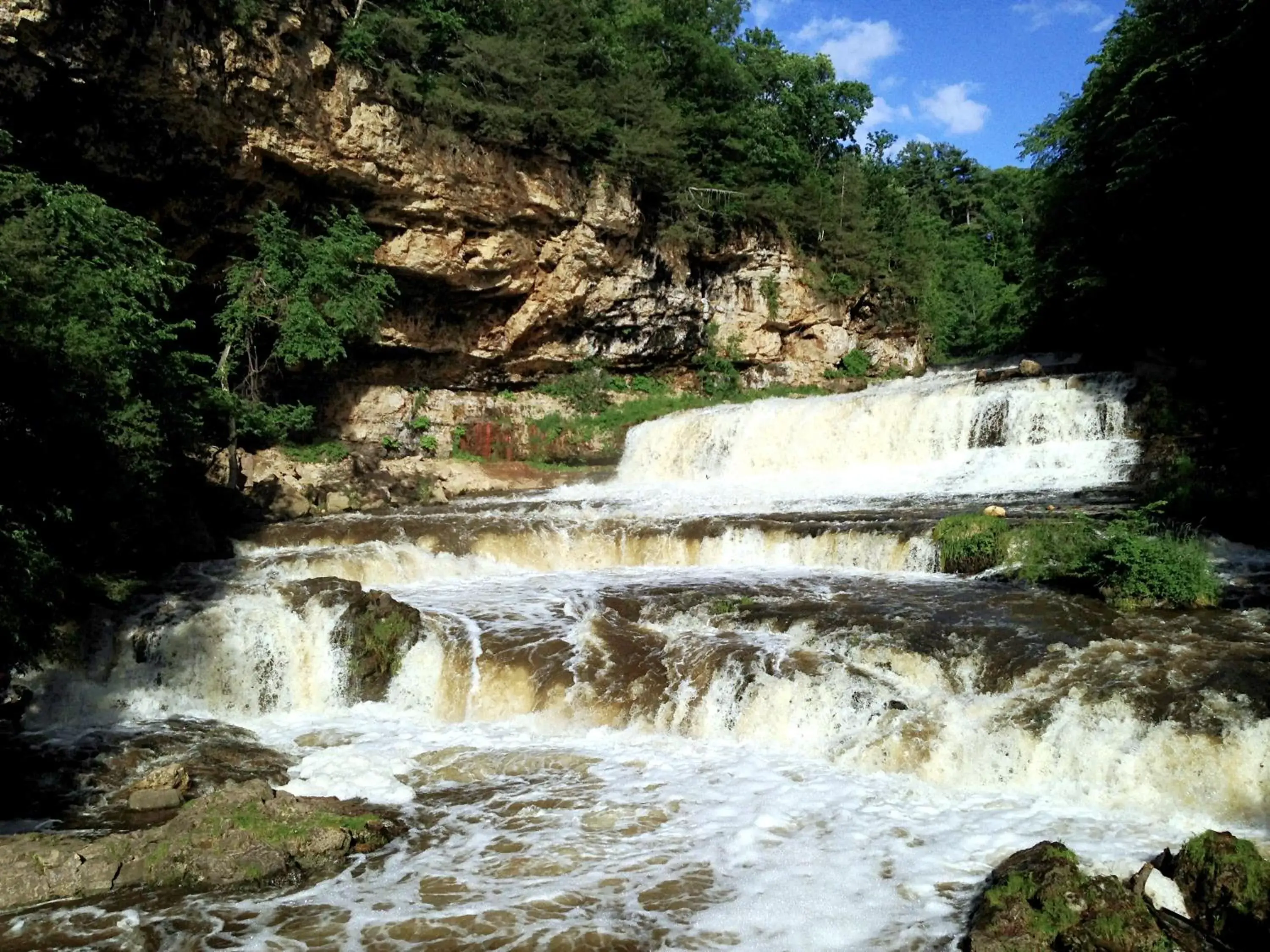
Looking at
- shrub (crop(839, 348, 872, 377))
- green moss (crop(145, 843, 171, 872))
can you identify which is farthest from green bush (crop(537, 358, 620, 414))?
green moss (crop(145, 843, 171, 872))

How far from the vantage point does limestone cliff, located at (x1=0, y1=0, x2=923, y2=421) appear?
14.7 metres

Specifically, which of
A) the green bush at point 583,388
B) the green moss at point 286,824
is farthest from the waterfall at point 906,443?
the green moss at point 286,824

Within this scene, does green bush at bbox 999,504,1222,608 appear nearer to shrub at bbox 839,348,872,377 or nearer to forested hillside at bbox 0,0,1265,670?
forested hillside at bbox 0,0,1265,670

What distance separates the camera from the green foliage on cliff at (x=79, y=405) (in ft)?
22.6

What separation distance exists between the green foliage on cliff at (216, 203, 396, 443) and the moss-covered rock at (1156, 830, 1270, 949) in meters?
18.2

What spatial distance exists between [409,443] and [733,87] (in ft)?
60.3

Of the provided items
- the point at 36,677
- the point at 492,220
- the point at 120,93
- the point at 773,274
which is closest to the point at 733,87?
the point at 773,274

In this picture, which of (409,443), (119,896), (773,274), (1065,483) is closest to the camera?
(119,896)

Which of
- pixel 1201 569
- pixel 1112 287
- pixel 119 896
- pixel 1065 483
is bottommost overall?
pixel 119 896

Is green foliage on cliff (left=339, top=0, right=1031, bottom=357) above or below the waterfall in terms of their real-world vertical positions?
above

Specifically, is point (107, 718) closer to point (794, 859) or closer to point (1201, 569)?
point (794, 859)

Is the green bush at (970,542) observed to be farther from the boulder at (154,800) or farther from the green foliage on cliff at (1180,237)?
the boulder at (154,800)

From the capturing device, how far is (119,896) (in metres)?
5.15

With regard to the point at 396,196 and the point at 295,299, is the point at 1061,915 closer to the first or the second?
the point at 295,299
